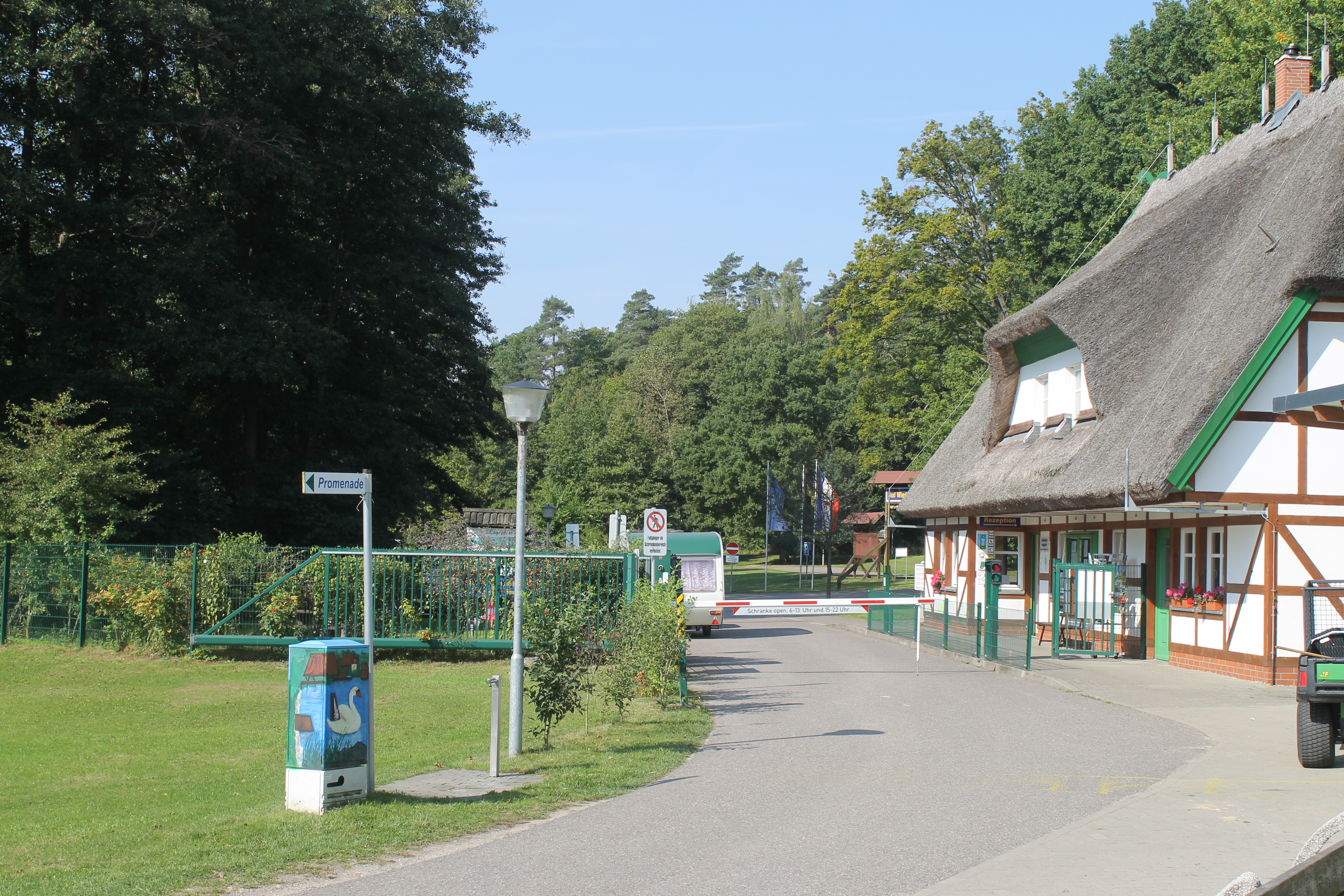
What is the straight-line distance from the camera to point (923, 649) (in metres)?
23.7

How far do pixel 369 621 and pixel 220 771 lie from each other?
2303 millimetres

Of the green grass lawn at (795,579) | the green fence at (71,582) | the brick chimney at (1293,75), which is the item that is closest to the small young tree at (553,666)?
the green fence at (71,582)

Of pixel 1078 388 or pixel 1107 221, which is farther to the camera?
pixel 1107 221

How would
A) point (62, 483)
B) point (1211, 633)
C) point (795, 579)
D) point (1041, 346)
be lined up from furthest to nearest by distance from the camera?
point (795, 579), point (1041, 346), point (62, 483), point (1211, 633)

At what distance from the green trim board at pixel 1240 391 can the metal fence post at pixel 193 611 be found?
54.9 feet

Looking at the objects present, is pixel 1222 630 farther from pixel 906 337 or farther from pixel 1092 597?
pixel 906 337

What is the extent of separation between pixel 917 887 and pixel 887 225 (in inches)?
1550

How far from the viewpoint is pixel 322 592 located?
19953 mm

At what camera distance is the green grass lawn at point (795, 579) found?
163ft

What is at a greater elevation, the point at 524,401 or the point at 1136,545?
the point at 524,401

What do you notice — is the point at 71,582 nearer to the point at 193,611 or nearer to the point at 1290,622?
the point at 193,611

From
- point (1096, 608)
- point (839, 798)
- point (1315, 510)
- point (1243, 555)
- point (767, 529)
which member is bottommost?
point (839, 798)

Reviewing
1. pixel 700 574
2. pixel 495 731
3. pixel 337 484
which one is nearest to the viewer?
pixel 495 731

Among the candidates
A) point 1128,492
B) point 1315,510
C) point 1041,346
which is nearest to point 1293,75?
point 1041,346
